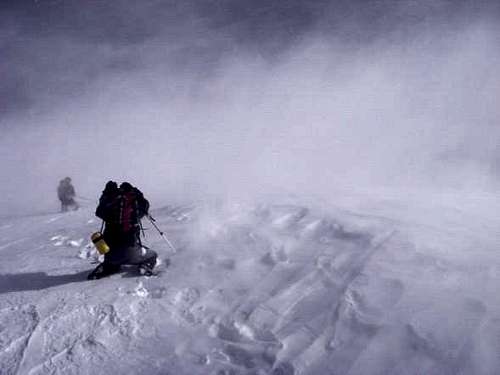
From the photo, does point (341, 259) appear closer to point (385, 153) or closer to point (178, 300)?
point (178, 300)

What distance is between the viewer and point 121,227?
709cm

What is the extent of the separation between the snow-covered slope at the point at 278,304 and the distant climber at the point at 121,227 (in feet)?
0.90

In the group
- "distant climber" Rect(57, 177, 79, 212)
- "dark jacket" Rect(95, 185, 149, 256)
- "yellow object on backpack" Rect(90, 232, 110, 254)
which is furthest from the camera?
"distant climber" Rect(57, 177, 79, 212)

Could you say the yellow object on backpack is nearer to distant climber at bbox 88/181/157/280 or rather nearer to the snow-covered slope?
distant climber at bbox 88/181/157/280

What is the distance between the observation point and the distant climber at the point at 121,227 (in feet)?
23.1

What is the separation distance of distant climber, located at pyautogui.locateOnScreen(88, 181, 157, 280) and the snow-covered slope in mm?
275

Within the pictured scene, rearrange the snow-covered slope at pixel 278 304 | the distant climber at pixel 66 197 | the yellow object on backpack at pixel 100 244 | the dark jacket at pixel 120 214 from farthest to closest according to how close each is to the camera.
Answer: the distant climber at pixel 66 197, the dark jacket at pixel 120 214, the yellow object on backpack at pixel 100 244, the snow-covered slope at pixel 278 304

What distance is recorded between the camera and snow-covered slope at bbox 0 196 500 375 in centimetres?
468

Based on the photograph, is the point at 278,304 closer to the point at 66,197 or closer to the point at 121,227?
the point at 121,227

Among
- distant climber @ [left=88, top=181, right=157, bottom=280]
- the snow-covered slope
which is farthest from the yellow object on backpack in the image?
the snow-covered slope

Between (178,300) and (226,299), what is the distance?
0.75 metres

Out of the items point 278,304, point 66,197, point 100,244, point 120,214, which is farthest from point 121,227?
point 66,197

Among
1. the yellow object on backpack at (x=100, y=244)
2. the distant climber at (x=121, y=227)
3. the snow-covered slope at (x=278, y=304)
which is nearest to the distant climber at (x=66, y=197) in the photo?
the snow-covered slope at (x=278, y=304)

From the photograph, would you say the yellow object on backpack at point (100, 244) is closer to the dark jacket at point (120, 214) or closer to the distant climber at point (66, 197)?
the dark jacket at point (120, 214)
